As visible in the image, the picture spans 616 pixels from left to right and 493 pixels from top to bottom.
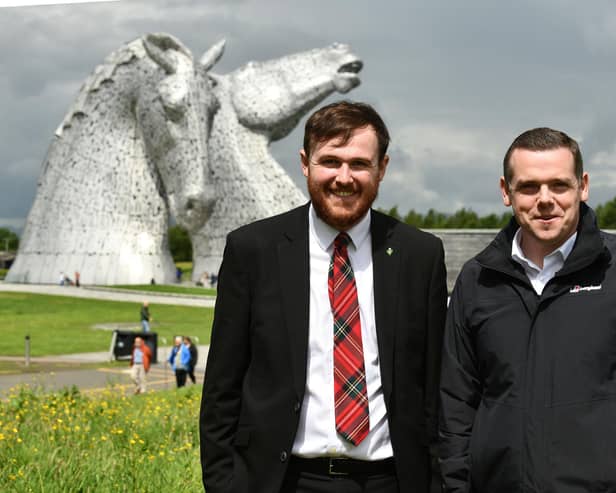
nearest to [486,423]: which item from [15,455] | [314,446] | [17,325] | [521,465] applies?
[521,465]

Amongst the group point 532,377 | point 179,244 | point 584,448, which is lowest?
point 584,448

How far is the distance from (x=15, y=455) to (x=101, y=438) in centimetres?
80

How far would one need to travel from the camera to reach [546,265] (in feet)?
8.61

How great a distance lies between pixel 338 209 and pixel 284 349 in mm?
494

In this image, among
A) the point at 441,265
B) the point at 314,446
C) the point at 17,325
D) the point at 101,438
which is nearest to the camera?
the point at 314,446

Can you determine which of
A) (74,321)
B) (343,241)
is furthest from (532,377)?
(74,321)

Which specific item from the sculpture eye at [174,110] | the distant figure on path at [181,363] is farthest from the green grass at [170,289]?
the distant figure on path at [181,363]

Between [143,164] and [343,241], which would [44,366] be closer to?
[343,241]

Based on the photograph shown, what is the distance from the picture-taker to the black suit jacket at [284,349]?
105 inches

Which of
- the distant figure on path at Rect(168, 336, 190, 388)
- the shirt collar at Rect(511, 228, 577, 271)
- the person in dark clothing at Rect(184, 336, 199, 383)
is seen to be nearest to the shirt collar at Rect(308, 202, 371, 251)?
the shirt collar at Rect(511, 228, 577, 271)

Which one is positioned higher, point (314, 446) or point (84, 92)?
point (84, 92)

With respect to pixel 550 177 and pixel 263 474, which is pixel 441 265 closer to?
pixel 550 177

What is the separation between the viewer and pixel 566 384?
8.06 feet

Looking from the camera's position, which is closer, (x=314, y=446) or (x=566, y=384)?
(x=566, y=384)
